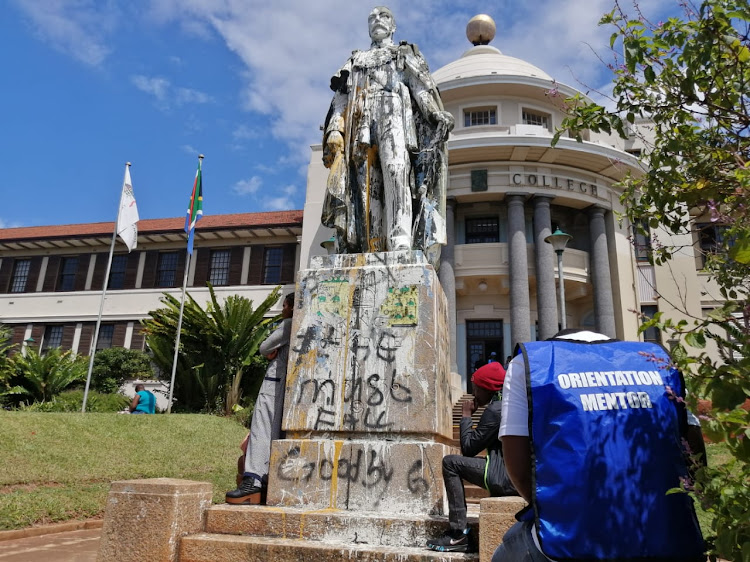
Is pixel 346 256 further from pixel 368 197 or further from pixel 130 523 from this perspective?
pixel 130 523

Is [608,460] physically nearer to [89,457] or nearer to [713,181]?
[713,181]

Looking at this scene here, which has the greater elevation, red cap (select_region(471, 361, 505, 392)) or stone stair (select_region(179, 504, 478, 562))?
red cap (select_region(471, 361, 505, 392))

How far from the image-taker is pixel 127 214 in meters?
17.8

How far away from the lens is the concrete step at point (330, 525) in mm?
3342

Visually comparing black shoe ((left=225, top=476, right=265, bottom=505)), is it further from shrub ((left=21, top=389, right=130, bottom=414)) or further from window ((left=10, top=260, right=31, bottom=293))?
window ((left=10, top=260, right=31, bottom=293))

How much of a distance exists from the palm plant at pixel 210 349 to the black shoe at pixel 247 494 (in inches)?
572

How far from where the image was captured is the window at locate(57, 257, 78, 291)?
3058cm

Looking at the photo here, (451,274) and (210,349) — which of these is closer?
(210,349)

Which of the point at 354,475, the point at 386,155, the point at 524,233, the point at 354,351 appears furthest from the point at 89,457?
the point at 524,233

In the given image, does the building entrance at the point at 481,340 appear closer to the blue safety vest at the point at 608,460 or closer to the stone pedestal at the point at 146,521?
the stone pedestal at the point at 146,521

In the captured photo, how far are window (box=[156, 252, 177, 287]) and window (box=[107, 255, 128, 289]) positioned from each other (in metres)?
1.91

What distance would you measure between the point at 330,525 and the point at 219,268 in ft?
88.1

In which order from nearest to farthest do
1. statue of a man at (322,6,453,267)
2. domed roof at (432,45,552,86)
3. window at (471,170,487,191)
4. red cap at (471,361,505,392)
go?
red cap at (471,361,505,392), statue of a man at (322,6,453,267), window at (471,170,487,191), domed roof at (432,45,552,86)

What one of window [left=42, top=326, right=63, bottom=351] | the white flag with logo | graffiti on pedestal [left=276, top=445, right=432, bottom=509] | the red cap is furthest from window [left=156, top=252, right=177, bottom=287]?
the red cap
